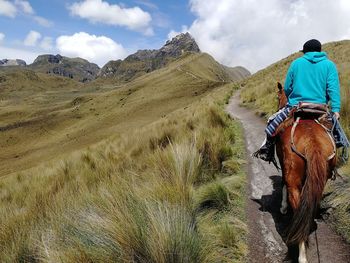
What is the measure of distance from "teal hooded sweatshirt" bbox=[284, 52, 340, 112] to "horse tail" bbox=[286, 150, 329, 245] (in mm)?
1312

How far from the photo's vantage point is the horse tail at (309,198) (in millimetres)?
4117

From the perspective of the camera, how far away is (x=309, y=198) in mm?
4168

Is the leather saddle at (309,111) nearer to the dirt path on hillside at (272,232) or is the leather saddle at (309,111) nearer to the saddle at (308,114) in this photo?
the saddle at (308,114)

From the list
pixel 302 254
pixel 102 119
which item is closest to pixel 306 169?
pixel 302 254

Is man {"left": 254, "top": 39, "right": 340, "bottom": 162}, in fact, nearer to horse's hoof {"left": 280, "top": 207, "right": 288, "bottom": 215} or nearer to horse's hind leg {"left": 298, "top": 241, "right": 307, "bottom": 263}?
horse's hoof {"left": 280, "top": 207, "right": 288, "bottom": 215}

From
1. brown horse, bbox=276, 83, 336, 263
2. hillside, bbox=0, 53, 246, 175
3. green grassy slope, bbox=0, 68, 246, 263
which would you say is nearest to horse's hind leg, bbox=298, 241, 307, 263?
brown horse, bbox=276, 83, 336, 263

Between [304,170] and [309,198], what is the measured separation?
39 centimetres

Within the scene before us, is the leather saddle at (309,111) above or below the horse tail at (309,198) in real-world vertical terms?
above

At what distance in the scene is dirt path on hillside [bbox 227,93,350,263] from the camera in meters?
4.69

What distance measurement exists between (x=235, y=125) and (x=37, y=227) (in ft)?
36.7

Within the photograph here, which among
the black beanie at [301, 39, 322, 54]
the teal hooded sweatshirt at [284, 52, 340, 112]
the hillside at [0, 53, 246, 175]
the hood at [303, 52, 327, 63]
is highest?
the black beanie at [301, 39, 322, 54]

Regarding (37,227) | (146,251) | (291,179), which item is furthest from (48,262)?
(291,179)

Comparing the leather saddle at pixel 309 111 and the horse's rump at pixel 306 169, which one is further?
the leather saddle at pixel 309 111

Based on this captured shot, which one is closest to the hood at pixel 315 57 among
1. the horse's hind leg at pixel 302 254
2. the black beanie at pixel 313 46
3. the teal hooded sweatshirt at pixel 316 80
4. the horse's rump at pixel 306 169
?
the teal hooded sweatshirt at pixel 316 80
